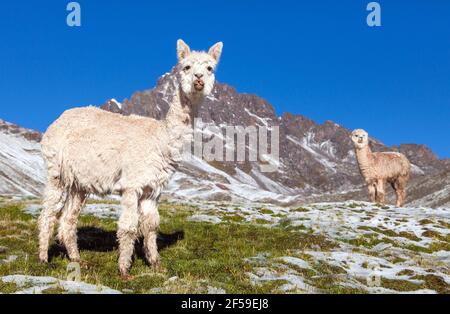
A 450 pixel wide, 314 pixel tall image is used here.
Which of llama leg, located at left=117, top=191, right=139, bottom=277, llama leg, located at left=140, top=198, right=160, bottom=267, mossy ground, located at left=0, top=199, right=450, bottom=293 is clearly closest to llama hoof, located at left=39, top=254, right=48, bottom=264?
mossy ground, located at left=0, top=199, right=450, bottom=293

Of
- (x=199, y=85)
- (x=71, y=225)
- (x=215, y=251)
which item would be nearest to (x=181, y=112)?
(x=199, y=85)

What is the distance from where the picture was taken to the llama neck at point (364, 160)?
41.8 m

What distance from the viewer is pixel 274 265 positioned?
15.9 meters

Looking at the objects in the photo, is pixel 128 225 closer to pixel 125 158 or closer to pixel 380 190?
pixel 125 158

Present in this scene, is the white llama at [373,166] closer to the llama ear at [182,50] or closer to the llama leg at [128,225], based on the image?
the llama ear at [182,50]

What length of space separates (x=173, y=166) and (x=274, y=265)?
15.5 ft

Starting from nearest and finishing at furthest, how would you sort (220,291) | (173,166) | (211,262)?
(220,291) → (173,166) → (211,262)

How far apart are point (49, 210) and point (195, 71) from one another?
682cm

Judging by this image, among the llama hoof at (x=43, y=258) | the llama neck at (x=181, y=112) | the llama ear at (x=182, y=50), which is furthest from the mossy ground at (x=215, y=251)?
the llama ear at (x=182, y=50)

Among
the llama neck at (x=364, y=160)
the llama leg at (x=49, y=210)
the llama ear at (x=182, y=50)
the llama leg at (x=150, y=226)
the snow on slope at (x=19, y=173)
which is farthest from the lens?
the snow on slope at (x=19, y=173)

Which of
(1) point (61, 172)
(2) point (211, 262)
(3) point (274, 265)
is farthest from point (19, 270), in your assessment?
(3) point (274, 265)

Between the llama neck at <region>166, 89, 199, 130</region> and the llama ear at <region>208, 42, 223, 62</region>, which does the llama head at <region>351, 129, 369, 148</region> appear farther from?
the llama neck at <region>166, 89, 199, 130</region>

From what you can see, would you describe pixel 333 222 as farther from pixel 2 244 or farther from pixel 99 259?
pixel 2 244

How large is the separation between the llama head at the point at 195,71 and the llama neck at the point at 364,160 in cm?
2954
